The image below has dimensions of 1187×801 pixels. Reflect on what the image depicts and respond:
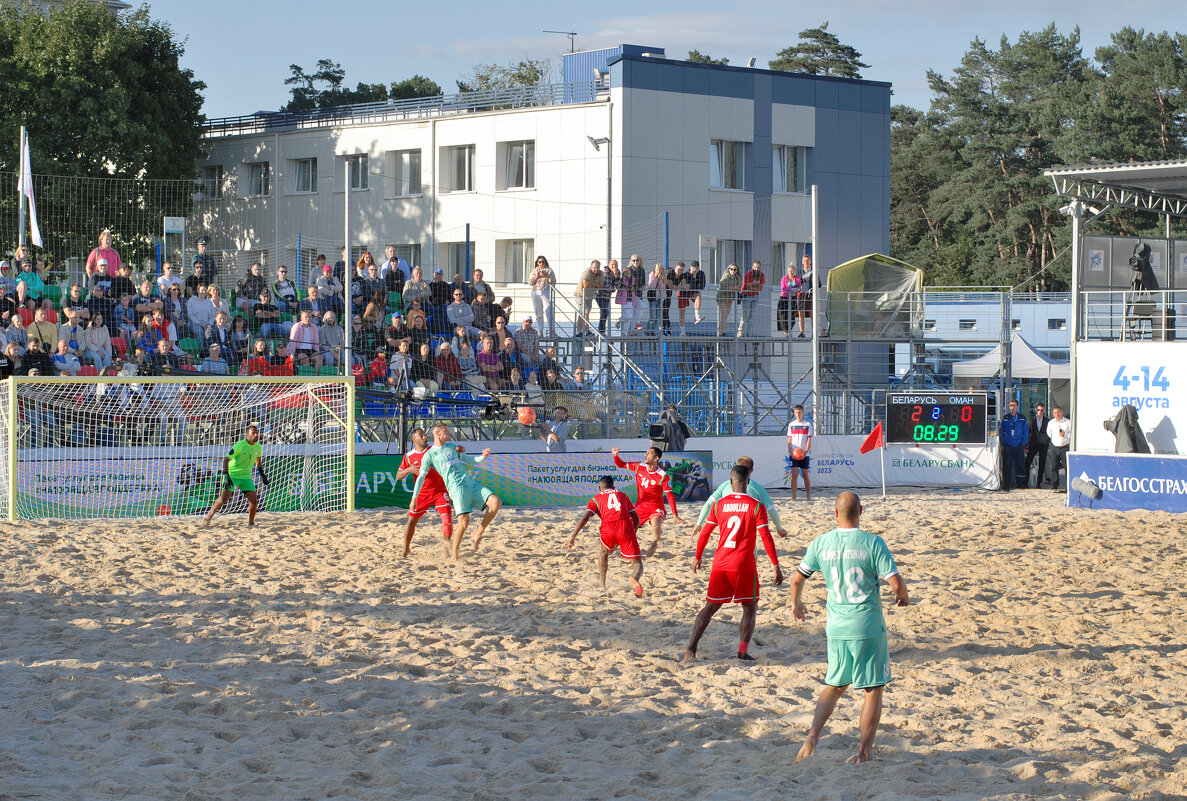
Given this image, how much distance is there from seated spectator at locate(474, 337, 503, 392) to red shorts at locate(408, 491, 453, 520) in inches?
256

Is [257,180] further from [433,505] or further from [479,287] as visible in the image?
[433,505]

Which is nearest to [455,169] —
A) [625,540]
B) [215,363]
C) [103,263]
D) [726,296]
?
[726,296]

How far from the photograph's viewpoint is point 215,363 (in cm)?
1827

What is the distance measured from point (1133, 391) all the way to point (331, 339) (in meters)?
12.2

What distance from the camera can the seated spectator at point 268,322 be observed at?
19.4 metres

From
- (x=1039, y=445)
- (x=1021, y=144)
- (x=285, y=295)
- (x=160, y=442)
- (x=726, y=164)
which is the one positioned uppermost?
(x=1021, y=144)

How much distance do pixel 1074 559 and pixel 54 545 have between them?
438 inches

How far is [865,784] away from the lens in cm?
621

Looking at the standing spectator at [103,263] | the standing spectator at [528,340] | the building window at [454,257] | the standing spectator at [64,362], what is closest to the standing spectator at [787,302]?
the standing spectator at [528,340]

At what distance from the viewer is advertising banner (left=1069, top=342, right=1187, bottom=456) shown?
57.0 ft

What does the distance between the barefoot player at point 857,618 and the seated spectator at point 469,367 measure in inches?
529

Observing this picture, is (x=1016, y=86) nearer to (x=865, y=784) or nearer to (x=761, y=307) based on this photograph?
(x=761, y=307)

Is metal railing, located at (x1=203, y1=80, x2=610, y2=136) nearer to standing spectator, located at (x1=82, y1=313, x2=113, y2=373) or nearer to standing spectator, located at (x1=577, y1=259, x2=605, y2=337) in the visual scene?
standing spectator, located at (x1=577, y1=259, x2=605, y2=337)

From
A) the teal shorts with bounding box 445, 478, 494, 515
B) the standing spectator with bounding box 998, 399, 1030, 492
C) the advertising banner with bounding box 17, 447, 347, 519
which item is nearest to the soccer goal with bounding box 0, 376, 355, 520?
the advertising banner with bounding box 17, 447, 347, 519
